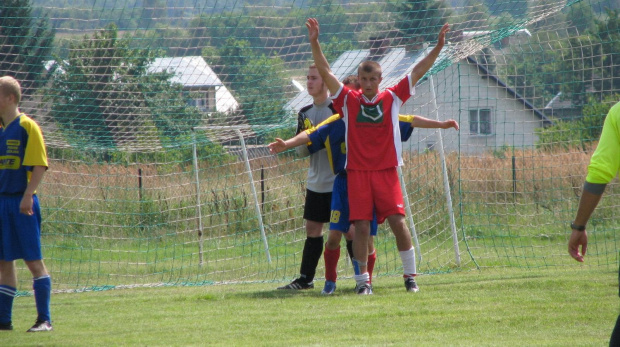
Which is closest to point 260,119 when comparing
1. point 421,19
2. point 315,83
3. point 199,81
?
point 199,81

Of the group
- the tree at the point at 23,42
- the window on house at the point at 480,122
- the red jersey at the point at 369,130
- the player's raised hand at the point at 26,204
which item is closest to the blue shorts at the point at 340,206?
the red jersey at the point at 369,130

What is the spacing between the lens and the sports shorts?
5.70 metres

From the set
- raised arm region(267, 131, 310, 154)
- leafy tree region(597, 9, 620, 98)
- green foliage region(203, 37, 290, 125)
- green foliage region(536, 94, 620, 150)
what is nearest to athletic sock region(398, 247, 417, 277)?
raised arm region(267, 131, 310, 154)

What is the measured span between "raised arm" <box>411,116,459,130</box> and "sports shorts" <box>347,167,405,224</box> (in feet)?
1.95

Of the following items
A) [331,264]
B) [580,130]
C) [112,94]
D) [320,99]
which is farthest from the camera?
[580,130]

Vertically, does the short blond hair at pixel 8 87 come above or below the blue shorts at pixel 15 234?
above

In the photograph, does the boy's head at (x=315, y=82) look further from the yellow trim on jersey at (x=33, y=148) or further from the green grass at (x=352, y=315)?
the yellow trim on jersey at (x=33, y=148)

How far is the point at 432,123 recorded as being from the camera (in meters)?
6.01

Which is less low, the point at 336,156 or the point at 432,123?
the point at 432,123

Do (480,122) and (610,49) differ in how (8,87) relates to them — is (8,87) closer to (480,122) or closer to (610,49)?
(480,122)

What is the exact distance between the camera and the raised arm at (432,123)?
5902mm

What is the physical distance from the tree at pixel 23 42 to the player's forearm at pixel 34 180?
8.96 ft

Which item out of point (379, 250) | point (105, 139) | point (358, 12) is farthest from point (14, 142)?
point (379, 250)

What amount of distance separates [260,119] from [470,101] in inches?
118
